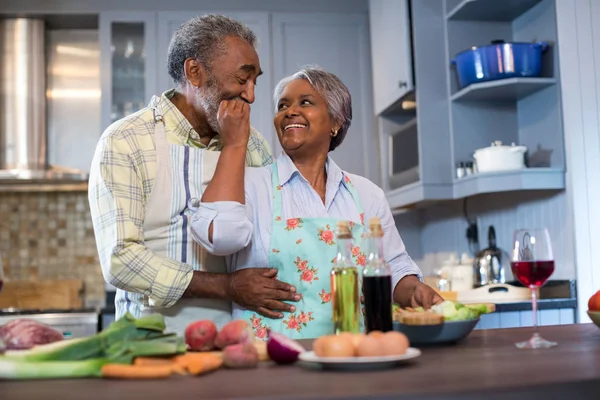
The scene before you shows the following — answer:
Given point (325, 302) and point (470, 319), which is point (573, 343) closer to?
point (470, 319)

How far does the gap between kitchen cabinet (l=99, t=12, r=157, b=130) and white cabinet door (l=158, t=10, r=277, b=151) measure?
1.8 inches

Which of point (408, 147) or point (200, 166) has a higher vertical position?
point (408, 147)

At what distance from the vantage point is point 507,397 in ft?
2.95

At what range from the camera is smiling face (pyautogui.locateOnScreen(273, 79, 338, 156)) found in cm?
192

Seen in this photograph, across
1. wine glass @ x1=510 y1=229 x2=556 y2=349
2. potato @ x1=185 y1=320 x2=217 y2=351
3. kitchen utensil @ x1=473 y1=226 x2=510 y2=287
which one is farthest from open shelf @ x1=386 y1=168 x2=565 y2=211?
potato @ x1=185 y1=320 x2=217 y2=351

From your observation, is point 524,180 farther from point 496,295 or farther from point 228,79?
point 228,79

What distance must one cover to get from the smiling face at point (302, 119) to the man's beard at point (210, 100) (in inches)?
6.0

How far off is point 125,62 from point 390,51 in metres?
1.48

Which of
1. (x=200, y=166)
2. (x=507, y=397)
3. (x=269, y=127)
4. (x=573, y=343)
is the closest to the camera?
(x=507, y=397)

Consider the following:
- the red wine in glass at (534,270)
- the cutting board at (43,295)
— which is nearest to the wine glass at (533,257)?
the red wine in glass at (534,270)

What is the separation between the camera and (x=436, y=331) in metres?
1.31

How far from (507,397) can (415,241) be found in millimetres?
3621

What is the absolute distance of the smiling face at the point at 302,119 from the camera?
192cm

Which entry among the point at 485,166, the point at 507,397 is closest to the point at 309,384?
the point at 507,397
